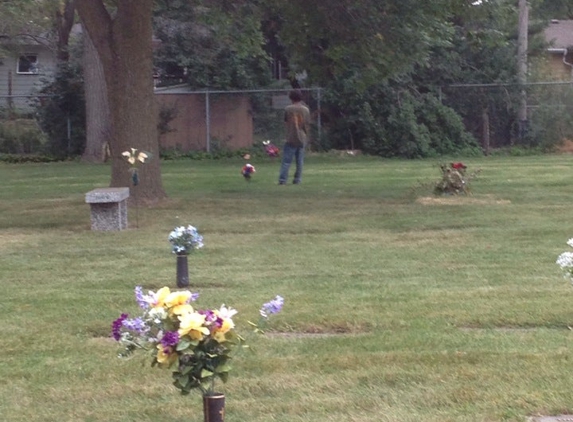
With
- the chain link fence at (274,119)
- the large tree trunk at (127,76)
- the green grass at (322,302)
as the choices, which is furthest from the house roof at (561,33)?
the large tree trunk at (127,76)

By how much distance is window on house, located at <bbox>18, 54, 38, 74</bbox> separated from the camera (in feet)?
147

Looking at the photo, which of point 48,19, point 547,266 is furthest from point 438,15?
point 48,19

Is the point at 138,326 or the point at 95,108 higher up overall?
the point at 95,108

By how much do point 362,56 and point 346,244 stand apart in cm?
602

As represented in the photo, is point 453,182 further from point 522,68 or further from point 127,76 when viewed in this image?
point 522,68

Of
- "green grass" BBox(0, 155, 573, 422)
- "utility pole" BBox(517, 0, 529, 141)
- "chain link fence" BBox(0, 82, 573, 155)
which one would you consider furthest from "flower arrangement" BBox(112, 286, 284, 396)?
"utility pole" BBox(517, 0, 529, 141)

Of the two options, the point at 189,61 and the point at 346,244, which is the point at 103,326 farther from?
the point at 189,61

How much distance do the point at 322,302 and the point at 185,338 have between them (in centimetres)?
369

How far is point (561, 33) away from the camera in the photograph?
43.1 meters

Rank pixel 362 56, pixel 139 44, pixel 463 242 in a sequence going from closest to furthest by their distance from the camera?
pixel 463 242 < pixel 139 44 < pixel 362 56

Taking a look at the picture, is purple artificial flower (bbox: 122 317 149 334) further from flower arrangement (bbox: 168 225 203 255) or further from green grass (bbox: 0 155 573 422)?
flower arrangement (bbox: 168 225 203 255)

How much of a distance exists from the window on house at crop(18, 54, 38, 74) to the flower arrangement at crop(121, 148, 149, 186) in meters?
31.2

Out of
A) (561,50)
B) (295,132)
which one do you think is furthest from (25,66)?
(295,132)

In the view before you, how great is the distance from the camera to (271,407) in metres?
5.46
